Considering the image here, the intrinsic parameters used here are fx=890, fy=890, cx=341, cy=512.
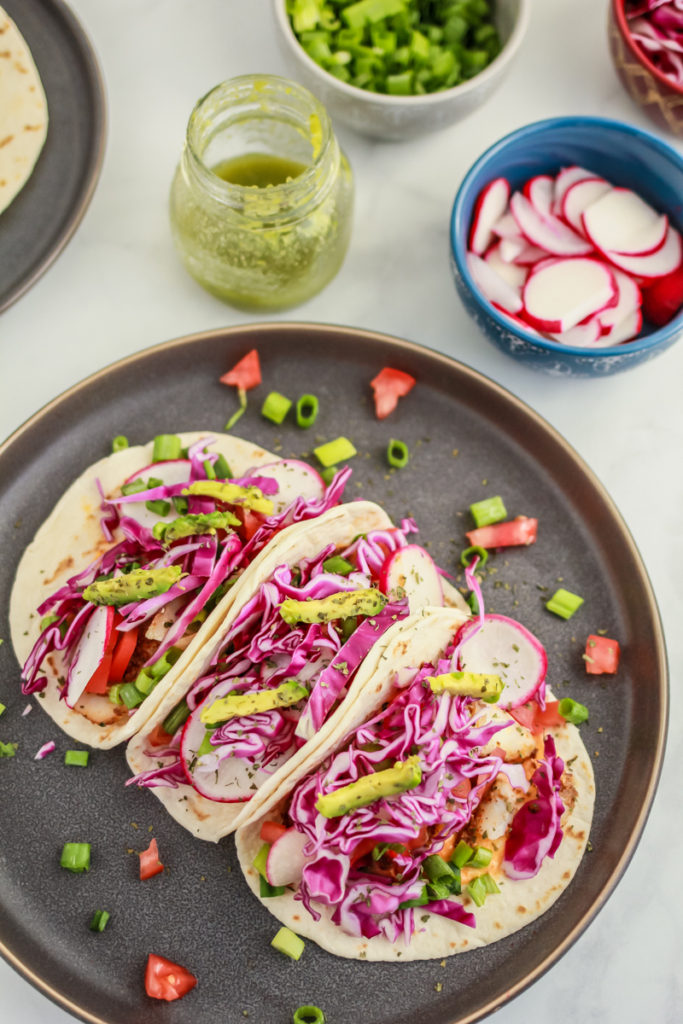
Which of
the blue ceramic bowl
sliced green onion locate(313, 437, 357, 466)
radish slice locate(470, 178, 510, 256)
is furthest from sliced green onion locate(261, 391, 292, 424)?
radish slice locate(470, 178, 510, 256)

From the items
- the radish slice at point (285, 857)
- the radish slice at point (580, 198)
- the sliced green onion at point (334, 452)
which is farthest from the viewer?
the radish slice at point (580, 198)

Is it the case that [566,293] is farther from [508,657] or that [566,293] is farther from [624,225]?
[508,657]

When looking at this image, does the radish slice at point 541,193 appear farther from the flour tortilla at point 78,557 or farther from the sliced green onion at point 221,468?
the sliced green onion at point 221,468

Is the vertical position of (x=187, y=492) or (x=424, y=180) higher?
(x=424, y=180)

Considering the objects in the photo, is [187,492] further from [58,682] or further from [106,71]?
[106,71]

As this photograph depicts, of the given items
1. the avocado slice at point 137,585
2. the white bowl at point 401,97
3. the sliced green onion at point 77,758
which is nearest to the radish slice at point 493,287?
the white bowl at point 401,97

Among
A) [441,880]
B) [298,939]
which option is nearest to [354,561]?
[441,880]
